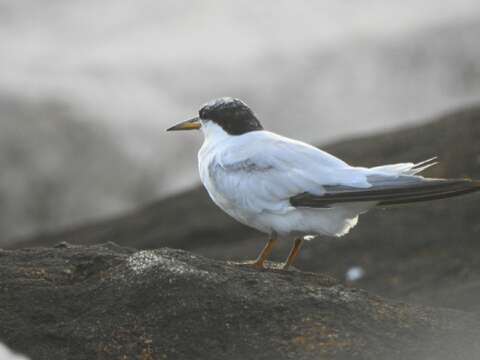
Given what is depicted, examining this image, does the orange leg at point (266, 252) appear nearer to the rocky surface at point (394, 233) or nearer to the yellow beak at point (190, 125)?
the yellow beak at point (190, 125)

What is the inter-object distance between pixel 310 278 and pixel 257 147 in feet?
4.24

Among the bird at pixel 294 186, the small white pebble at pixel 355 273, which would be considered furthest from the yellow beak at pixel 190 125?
the small white pebble at pixel 355 273

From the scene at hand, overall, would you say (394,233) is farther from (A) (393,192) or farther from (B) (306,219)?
(A) (393,192)

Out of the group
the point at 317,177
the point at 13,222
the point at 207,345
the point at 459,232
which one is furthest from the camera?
the point at 13,222

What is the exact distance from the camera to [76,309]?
923 cm

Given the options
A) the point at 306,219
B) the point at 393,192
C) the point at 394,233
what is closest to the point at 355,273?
the point at 394,233

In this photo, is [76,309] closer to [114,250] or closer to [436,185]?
[114,250]

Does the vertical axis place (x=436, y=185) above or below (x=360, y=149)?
above

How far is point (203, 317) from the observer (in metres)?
8.88

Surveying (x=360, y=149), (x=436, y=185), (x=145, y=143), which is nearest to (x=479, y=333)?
(x=436, y=185)

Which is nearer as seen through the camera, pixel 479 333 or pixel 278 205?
pixel 479 333

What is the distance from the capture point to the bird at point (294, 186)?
31.7 feet

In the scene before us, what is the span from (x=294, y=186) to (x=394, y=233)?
8.55m

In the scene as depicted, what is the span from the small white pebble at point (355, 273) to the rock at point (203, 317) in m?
7.19
